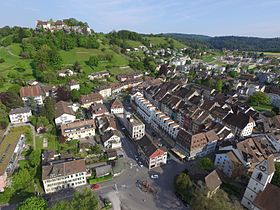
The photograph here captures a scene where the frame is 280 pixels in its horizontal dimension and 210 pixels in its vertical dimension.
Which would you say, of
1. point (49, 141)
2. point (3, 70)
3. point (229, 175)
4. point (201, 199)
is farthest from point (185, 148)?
point (3, 70)

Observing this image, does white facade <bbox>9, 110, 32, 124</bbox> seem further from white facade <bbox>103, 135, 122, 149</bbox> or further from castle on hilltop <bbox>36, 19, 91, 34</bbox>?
castle on hilltop <bbox>36, 19, 91, 34</bbox>

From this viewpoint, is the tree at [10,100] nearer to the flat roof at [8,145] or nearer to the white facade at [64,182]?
the flat roof at [8,145]

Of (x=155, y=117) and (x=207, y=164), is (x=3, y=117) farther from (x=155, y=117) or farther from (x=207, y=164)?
(x=207, y=164)

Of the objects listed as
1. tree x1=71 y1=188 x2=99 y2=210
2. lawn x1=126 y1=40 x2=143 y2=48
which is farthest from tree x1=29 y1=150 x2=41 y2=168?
lawn x1=126 y1=40 x2=143 y2=48

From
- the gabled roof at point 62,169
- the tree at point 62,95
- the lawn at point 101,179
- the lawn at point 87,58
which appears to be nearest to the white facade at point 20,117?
the tree at point 62,95

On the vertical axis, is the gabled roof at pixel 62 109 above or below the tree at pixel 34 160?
above

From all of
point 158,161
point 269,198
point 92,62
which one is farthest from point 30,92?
point 269,198

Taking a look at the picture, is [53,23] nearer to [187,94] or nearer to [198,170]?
[187,94]
